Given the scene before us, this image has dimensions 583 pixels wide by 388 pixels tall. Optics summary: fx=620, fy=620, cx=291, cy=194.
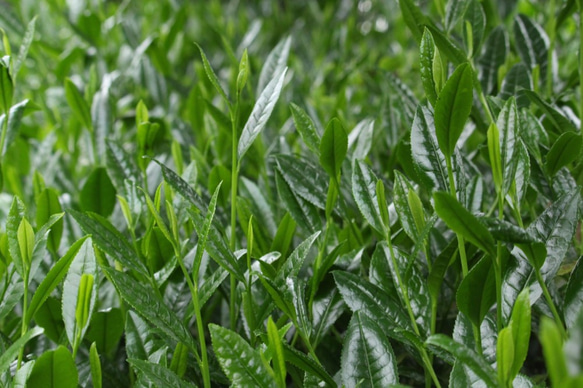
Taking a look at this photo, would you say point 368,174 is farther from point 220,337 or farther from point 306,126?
point 220,337

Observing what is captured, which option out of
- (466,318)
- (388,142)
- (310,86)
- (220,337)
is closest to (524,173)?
(466,318)

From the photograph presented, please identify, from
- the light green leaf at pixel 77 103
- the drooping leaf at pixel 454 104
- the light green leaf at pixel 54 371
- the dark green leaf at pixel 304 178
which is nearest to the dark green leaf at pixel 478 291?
the drooping leaf at pixel 454 104

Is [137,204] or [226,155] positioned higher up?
[226,155]

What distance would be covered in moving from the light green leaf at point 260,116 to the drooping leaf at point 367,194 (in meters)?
0.11

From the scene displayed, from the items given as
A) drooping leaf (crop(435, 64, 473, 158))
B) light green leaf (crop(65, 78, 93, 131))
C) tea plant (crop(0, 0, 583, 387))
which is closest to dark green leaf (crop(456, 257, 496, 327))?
tea plant (crop(0, 0, 583, 387))

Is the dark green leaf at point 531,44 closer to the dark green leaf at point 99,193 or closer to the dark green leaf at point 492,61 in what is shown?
the dark green leaf at point 492,61

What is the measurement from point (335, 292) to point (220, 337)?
8.5 inches

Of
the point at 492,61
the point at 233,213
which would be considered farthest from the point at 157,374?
the point at 492,61

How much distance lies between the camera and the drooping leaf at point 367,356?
58 centimetres

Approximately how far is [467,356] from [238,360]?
0.60 ft

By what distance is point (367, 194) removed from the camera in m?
0.67

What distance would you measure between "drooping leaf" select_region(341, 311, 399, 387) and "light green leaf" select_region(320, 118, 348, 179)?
0.54 feet

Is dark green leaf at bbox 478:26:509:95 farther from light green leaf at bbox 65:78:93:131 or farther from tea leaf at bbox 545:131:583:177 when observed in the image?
light green leaf at bbox 65:78:93:131

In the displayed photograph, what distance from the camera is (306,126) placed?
0.72 meters
